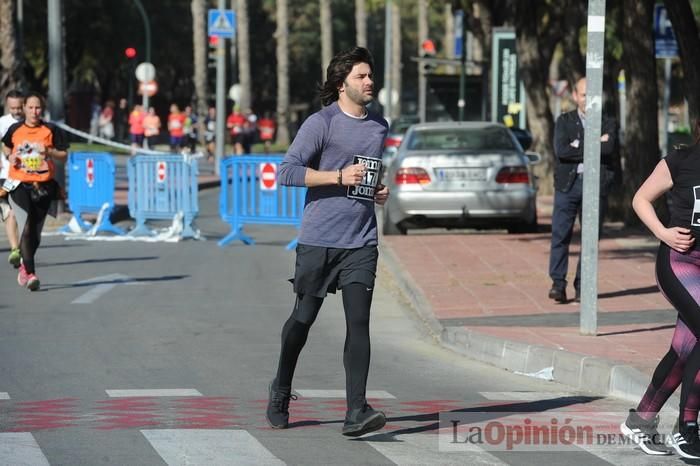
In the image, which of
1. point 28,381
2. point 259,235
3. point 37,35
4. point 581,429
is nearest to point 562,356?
point 581,429

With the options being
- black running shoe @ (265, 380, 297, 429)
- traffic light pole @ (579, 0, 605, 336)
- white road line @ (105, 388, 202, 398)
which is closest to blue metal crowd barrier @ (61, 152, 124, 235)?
traffic light pole @ (579, 0, 605, 336)

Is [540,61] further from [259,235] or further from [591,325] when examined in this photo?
[591,325]

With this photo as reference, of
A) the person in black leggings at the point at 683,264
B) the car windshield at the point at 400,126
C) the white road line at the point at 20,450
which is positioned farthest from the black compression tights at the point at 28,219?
the car windshield at the point at 400,126

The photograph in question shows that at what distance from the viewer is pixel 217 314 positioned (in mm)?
12711

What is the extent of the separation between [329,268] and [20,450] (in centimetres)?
168

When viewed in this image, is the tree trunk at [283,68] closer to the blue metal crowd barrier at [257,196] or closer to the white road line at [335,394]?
the blue metal crowd barrier at [257,196]

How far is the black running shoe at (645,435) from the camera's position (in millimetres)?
7055

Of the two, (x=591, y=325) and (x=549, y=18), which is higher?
(x=549, y=18)

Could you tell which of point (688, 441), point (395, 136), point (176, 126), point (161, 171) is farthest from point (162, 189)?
point (176, 126)

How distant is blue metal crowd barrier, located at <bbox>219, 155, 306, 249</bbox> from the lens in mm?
19609

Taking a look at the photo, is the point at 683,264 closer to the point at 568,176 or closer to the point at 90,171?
the point at 568,176

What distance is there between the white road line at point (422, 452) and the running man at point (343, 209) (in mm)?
300

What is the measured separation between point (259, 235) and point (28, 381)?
12.8m

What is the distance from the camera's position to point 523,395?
893 cm
